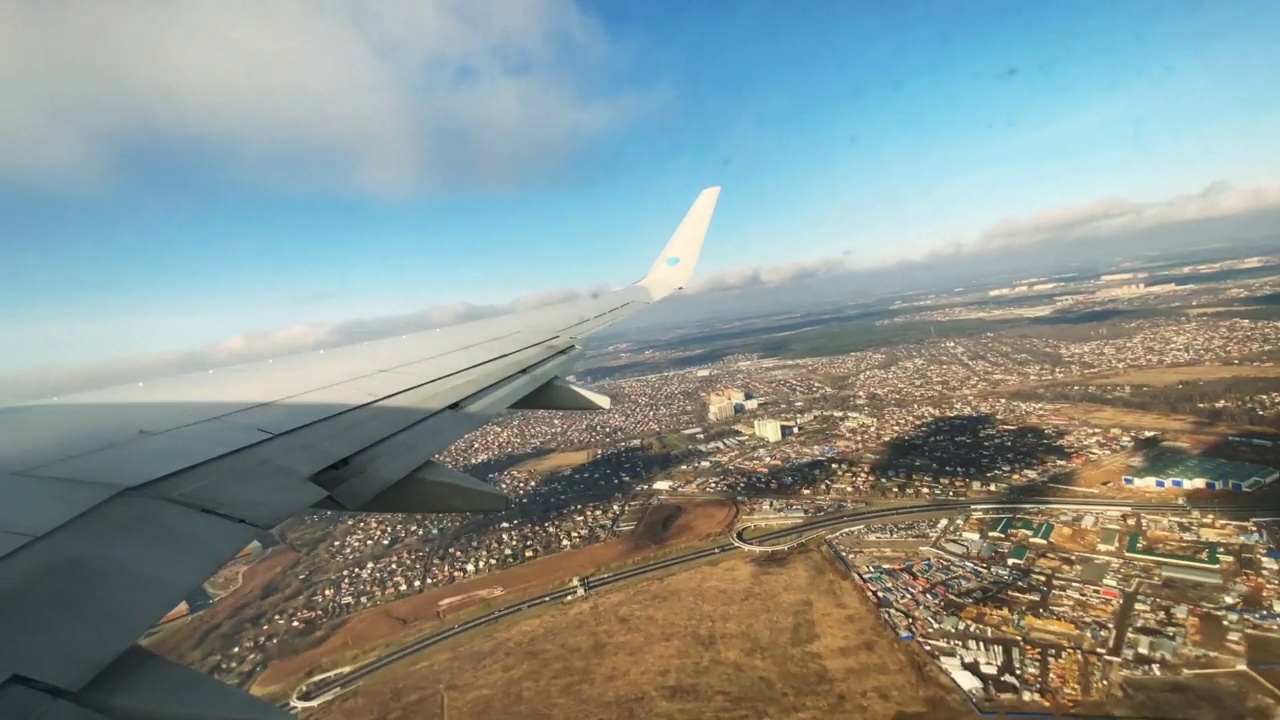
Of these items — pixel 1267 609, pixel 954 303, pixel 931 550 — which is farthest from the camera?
pixel 954 303

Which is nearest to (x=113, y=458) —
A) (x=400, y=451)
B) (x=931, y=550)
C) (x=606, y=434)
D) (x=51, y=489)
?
(x=51, y=489)

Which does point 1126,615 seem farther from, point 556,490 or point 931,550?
point 556,490

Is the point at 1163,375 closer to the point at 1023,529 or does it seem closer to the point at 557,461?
the point at 1023,529

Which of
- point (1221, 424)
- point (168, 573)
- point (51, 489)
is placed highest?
point (51, 489)

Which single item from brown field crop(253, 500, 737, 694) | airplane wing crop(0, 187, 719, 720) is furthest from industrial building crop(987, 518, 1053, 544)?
airplane wing crop(0, 187, 719, 720)

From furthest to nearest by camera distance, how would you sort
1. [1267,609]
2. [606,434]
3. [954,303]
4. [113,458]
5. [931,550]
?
[954,303] → [606,434] → [931,550] → [1267,609] → [113,458]

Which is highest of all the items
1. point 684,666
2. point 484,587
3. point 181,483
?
point 181,483

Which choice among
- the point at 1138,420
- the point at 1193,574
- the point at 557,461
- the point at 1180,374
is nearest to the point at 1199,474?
the point at 1193,574
